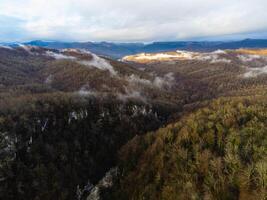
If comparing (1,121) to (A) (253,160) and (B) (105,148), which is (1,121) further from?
(A) (253,160)

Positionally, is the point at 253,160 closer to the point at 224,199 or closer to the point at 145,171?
the point at 224,199

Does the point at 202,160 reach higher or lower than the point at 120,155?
higher

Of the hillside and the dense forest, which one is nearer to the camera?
the hillside

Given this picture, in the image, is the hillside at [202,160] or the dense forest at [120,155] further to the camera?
the dense forest at [120,155]

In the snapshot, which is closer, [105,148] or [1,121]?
[1,121]

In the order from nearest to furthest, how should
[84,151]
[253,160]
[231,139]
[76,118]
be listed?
1. [253,160]
2. [231,139]
3. [84,151]
4. [76,118]

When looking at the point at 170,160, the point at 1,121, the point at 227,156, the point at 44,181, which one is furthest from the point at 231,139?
the point at 1,121

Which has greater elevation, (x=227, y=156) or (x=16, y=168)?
(x=227, y=156)

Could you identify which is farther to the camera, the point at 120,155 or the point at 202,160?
the point at 120,155

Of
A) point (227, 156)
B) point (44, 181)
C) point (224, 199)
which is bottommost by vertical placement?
point (44, 181)

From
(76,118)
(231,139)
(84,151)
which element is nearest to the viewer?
(231,139)
